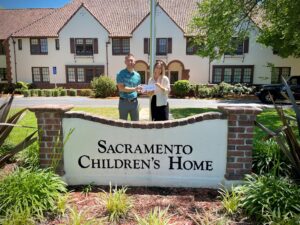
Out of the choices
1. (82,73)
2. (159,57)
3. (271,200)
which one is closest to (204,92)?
(159,57)

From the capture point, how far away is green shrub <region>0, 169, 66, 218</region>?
3231 millimetres

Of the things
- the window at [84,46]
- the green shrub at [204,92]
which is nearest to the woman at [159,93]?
the green shrub at [204,92]

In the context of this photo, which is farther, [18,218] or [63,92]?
[63,92]

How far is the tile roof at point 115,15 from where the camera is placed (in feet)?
93.9

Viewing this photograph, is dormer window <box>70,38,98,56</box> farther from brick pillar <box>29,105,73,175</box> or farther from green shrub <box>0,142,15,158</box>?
brick pillar <box>29,105,73,175</box>

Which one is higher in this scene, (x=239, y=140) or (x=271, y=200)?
(x=239, y=140)

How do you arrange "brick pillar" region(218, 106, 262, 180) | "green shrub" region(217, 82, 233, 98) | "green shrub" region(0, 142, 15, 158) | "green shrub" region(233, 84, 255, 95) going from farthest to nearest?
"green shrub" region(233, 84, 255, 95)
"green shrub" region(217, 82, 233, 98)
"green shrub" region(0, 142, 15, 158)
"brick pillar" region(218, 106, 262, 180)

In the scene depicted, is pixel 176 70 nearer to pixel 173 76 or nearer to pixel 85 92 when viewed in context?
pixel 173 76

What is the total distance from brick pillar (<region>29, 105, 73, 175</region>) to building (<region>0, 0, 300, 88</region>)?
2442cm

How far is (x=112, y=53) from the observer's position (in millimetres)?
28328

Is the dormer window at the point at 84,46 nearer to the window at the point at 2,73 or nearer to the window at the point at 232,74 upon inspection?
the window at the point at 2,73

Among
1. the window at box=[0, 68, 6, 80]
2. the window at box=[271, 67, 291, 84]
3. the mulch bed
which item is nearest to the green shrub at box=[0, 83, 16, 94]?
the window at box=[0, 68, 6, 80]

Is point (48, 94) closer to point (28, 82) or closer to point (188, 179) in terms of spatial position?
point (28, 82)

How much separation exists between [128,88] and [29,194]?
253cm
